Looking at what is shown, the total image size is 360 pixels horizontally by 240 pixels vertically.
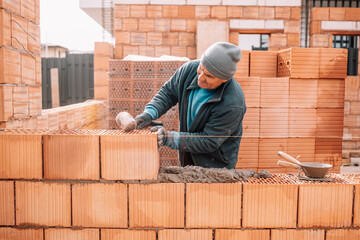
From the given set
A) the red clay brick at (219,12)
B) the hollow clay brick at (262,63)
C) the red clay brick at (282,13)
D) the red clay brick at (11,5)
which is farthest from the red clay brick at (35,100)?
the red clay brick at (282,13)

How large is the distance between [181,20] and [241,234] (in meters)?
7.94

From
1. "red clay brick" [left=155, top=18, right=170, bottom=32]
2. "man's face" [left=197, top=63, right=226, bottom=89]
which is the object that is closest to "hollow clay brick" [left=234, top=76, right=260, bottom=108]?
"man's face" [left=197, top=63, right=226, bottom=89]

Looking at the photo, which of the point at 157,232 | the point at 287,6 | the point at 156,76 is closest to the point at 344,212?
the point at 157,232

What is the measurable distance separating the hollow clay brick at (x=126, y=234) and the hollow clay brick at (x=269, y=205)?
0.56 metres

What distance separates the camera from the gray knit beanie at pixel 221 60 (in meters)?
2.31

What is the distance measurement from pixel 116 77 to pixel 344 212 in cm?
443

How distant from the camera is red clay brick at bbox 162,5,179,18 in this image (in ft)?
29.6

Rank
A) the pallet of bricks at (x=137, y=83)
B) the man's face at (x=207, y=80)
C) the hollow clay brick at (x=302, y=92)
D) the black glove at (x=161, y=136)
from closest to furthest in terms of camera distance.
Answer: the black glove at (x=161, y=136) → the man's face at (x=207, y=80) → the pallet of bricks at (x=137, y=83) → the hollow clay brick at (x=302, y=92)

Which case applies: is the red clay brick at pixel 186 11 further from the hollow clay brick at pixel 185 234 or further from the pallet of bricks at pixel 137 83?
the hollow clay brick at pixel 185 234

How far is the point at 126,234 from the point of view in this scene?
193cm

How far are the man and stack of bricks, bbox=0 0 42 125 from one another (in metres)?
1.39

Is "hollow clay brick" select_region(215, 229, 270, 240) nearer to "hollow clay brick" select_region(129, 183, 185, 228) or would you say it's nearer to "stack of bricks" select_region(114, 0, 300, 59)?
"hollow clay brick" select_region(129, 183, 185, 228)

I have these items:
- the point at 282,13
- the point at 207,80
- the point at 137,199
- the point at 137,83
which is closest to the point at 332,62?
the point at 137,83

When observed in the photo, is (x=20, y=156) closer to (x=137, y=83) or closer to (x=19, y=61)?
(x=19, y=61)
